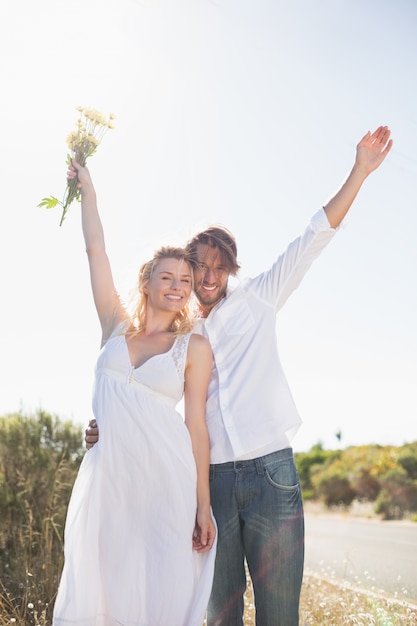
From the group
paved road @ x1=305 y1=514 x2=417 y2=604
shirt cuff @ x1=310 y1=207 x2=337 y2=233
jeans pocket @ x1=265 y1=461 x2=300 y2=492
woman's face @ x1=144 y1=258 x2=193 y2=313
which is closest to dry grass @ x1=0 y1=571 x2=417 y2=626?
paved road @ x1=305 y1=514 x2=417 y2=604

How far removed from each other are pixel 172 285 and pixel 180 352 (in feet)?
1.08

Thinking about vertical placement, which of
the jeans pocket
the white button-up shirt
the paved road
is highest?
the white button-up shirt

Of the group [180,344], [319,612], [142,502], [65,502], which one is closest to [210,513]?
[142,502]

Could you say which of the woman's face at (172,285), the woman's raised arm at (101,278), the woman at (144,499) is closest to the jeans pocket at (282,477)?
the woman at (144,499)

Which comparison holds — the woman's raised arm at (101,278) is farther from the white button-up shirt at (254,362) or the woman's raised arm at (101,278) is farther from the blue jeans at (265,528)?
the blue jeans at (265,528)

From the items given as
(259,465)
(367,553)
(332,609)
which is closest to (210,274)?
(259,465)

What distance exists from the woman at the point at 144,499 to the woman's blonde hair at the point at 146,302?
56mm

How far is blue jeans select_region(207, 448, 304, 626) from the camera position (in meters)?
2.87

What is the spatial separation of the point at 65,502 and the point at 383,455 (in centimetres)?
1243

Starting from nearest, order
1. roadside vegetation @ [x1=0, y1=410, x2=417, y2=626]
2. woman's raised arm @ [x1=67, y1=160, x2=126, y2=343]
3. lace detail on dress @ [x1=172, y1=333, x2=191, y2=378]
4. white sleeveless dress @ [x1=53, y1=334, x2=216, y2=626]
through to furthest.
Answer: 1. white sleeveless dress @ [x1=53, y1=334, x2=216, y2=626]
2. lace detail on dress @ [x1=172, y1=333, x2=191, y2=378]
3. woman's raised arm @ [x1=67, y1=160, x2=126, y2=343]
4. roadside vegetation @ [x1=0, y1=410, x2=417, y2=626]

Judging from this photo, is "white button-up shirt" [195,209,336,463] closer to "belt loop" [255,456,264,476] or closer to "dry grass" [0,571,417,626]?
"belt loop" [255,456,264,476]

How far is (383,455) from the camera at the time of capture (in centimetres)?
1762

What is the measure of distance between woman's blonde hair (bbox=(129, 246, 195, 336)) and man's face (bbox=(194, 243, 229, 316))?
5 cm

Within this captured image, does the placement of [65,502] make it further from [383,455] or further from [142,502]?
[383,455]
